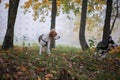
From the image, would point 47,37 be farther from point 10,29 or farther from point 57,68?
point 57,68

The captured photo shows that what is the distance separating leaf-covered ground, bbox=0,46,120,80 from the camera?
9359 mm

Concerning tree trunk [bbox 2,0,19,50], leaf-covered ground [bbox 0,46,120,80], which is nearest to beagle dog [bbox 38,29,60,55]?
leaf-covered ground [bbox 0,46,120,80]

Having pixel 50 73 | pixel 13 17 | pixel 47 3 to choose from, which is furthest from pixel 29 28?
pixel 50 73

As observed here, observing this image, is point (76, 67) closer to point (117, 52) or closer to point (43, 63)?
point (43, 63)

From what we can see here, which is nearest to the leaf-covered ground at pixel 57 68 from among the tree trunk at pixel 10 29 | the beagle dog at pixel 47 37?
the beagle dog at pixel 47 37

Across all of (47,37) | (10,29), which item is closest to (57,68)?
(47,37)

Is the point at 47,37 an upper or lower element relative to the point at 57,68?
upper

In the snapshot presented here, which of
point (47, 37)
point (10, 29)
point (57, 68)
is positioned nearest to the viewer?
point (57, 68)

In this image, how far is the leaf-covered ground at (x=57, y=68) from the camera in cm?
936

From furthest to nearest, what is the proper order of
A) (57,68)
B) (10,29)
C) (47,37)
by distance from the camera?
(10,29) → (47,37) → (57,68)

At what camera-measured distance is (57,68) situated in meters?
11.5

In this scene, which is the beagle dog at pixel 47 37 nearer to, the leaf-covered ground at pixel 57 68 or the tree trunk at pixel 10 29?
the leaf-covered ground at pixel 57 68

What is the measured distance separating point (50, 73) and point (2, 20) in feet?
269

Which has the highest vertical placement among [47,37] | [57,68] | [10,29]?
[10,29]
